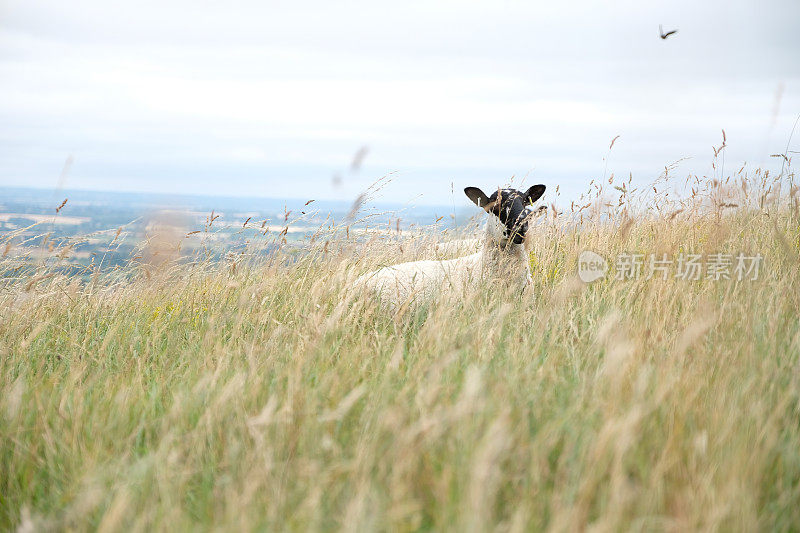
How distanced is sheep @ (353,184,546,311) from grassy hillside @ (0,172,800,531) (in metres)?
0.86

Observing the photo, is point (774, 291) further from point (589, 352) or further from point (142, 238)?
point (142, 238)

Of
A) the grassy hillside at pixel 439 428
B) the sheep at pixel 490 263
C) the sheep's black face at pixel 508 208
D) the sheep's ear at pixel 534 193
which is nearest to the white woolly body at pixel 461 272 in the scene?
the sheep at pixel 490 263

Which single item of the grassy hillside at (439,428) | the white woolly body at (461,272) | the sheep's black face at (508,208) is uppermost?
the sheep's black face at (508,208)

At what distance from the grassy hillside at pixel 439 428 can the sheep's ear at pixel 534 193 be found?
1644 mm

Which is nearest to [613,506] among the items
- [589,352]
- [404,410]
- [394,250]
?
[404,410]

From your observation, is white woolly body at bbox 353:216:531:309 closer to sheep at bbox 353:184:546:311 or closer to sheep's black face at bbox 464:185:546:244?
sheep at bbox 353:184:546:311

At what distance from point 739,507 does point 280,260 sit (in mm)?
4347

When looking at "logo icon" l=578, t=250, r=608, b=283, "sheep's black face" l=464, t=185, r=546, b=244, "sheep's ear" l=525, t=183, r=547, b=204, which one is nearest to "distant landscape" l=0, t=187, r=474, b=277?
"sheep's black face" l=464, t=185, r=546, b=244

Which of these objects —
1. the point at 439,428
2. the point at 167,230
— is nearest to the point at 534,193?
the point at 167,230

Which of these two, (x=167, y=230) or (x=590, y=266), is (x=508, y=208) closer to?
(x=590, y=266)

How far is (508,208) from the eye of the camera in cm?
526

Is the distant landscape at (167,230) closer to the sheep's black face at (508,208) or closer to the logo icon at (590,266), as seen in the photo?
the sheep's black face at (508,208)

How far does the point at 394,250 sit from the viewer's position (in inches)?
284

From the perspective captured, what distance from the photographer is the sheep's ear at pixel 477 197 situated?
541cm
